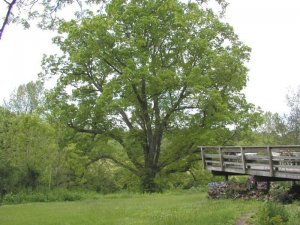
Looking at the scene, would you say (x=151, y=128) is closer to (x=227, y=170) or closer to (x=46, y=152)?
(x=46, y=152)

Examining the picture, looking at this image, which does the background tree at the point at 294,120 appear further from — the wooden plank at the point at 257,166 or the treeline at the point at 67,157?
the wooden plank at the point at 257,166

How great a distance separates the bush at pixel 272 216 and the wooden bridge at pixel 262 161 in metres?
4.19

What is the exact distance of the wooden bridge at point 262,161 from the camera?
15203mm

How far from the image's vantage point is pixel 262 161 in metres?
18.6

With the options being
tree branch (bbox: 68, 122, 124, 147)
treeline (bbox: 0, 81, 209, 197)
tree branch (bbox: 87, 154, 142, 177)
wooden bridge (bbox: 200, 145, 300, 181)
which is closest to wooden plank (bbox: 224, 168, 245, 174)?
wooden bridge (bbox: 200, 145, 300, 181)

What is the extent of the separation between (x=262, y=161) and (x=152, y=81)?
12802 millimetres

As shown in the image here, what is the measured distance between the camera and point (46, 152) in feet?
88.1

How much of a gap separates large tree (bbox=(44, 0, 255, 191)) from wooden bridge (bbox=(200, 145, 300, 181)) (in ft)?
30.7

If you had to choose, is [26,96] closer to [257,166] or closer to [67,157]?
[67,157]

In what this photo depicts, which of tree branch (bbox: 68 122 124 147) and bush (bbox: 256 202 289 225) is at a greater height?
tree branch (bbox: 68 122 124 147)

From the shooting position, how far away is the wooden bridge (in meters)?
15.2

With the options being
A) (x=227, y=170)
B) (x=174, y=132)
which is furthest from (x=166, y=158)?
(x=227, y=170)

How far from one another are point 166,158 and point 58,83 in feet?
33.2

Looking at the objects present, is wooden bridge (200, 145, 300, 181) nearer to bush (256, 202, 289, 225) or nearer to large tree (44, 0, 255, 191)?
bush (256, 202, 289, 225)
